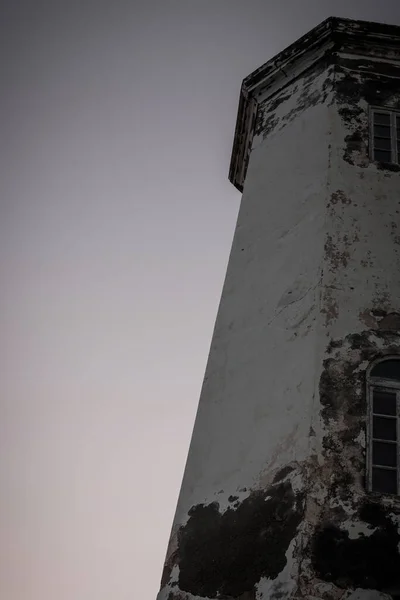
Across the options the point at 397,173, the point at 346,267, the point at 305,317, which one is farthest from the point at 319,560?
the point at 397,173

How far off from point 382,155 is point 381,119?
726 millimetres

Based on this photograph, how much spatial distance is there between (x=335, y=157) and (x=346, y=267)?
184 cm

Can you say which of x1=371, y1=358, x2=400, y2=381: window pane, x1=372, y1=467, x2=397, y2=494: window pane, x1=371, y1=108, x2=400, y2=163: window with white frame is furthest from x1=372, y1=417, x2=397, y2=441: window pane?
x1=371, y1=108, x2=400, y2=163: window with white frame

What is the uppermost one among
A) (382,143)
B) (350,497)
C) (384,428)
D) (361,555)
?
(382,143)

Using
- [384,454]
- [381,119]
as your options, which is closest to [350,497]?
[384,454]

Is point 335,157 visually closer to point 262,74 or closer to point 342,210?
point 342,210

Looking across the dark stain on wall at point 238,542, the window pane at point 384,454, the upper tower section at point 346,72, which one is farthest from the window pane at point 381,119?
the dark stain on wall at point 238,542

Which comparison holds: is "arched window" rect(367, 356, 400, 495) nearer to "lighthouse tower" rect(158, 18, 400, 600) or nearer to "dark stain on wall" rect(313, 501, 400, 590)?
Result: "lighthouse tower" rect(158, 18, 400, 600)

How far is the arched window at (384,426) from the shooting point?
20.0 feet

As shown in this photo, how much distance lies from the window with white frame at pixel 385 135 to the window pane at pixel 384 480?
14.0 feet

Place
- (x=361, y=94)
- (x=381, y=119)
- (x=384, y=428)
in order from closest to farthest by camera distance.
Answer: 1. (x=384, y=428)
2. (x=381, y=119)
3. (x=361, y=94)

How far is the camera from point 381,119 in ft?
30.0

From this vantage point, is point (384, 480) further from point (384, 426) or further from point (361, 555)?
point (361, 555)

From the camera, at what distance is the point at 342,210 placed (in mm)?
8000
